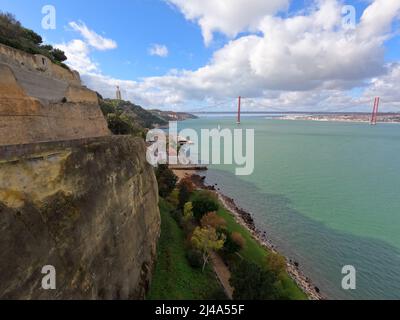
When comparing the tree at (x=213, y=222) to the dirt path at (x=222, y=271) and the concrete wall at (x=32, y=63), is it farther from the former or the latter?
the concrete wall at (x=32, y=63)

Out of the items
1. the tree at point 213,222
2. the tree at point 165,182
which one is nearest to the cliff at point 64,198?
the tree at point 213,222

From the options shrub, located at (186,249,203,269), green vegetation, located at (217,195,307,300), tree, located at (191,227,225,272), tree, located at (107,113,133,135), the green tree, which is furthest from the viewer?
tree, located at (107,113,133,135)

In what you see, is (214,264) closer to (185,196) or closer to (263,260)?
(263,260)

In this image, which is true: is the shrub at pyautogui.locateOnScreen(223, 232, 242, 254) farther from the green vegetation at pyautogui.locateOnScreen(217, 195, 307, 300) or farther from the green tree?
the green tree

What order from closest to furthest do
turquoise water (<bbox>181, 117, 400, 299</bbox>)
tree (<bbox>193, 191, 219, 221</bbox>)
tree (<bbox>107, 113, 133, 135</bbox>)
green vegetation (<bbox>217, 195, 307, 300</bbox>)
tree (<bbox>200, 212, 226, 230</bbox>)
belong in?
green vegetation (<bbox>217, 195, 307, 300</bbox>)
tree (<bbox>200, 212, 226, 230</bbox>)
turquoise water (<bbox>181, 117, 400, 299</bbox>)
tree (<bbox>193, 191, 219, 221</bbox>)
tree (<bbox>107, 113, 133, 135</bbox>)

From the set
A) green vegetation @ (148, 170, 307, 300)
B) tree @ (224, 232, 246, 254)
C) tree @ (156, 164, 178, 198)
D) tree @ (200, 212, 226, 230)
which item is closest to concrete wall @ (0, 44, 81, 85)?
green vegetation @ (148, 170, 307, 300)

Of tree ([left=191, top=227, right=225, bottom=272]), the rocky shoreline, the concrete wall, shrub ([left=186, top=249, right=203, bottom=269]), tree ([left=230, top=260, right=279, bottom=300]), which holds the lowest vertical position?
the rocky shoreline

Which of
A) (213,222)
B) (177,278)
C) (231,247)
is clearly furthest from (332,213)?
(177,278)

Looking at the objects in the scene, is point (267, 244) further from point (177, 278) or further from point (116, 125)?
point (116, 125)

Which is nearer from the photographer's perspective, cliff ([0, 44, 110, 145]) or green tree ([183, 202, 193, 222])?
cliff ([0, 44, 110, 145])
